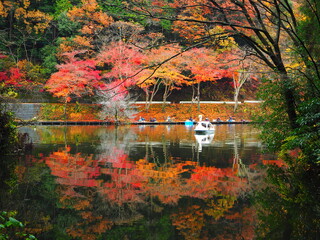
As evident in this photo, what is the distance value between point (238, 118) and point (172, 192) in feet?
103

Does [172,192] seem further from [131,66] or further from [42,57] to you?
[42,57]

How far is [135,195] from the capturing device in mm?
7285

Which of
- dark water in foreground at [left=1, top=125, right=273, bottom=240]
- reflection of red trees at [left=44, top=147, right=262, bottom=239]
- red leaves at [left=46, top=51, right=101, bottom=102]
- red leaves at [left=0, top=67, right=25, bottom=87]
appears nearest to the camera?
dark water in foreground at [left=1, top=125, right=273, bottom=240]

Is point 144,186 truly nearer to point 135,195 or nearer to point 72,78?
point 135,195

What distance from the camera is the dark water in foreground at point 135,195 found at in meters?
5.38

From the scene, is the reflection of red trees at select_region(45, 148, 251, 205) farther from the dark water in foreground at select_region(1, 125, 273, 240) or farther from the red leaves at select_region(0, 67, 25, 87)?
the red leaves at select_region(0, 67, 25, 87)

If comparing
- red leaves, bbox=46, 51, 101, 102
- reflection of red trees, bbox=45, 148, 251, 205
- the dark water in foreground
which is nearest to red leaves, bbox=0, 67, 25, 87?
red leaves, bbox=46, 51, 101, 102

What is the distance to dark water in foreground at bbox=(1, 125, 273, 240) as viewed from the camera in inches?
212

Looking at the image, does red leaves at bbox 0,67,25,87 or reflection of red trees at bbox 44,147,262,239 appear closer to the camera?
reflection of red trees at bbox 44,147,262,239

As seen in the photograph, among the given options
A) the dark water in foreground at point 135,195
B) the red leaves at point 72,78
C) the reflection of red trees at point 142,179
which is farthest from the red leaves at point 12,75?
the reflection of red trees at point 142,179

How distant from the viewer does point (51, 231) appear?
5254 mm

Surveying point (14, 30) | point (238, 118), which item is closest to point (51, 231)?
point (238, 118)

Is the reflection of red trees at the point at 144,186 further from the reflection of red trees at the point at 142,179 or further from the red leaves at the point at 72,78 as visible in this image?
the red leaves at the point at 72,78

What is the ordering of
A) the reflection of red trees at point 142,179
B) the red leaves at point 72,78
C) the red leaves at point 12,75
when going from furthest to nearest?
the red leaves at point 72,78 → the red leaves at point 12,75 → the reflection of red trees at point 142,179
